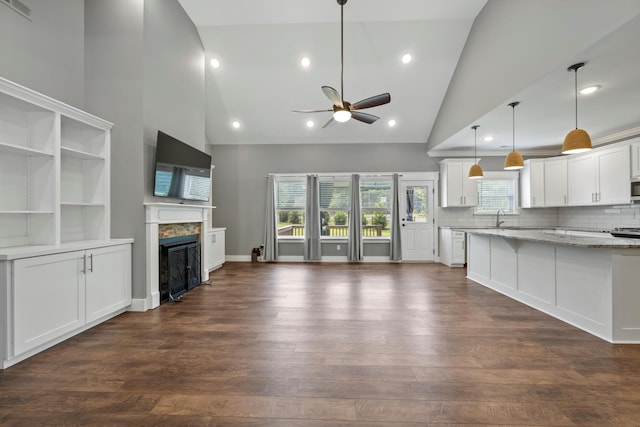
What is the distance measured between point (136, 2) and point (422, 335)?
5.01 meters

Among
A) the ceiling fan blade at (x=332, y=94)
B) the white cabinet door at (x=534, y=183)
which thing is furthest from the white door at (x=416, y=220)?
the ceiling fan blade at (x=332, y=94)

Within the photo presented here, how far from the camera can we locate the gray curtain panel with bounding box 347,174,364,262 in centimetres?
724

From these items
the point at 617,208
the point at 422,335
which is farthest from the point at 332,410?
the point at 617,208

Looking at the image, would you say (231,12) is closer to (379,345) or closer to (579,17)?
(579,17)

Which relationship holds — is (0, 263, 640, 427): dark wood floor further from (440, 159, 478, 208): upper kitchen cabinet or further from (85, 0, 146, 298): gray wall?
(440, 159, 478, 208): upper kitchen cabinet

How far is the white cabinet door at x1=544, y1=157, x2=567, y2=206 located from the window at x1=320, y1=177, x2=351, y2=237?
442 centimetres

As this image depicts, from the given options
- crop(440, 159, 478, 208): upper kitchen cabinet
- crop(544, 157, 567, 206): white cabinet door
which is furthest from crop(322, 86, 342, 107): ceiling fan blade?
crop(544, 157, 567, 206): white cabinet door

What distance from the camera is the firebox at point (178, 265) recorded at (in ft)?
12.9

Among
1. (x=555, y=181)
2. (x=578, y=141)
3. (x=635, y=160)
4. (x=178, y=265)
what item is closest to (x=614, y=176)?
(x=635, y=160)

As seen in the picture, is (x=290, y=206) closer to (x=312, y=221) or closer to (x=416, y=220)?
(x=312, y=221)

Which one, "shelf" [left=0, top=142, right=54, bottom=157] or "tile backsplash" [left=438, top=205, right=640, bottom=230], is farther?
"tile backsplash" [left=438, top=205, right=640, bottom=230]

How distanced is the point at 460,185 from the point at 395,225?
1780 mm

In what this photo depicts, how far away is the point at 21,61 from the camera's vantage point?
2.91 metres

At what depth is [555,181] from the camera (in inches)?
252
